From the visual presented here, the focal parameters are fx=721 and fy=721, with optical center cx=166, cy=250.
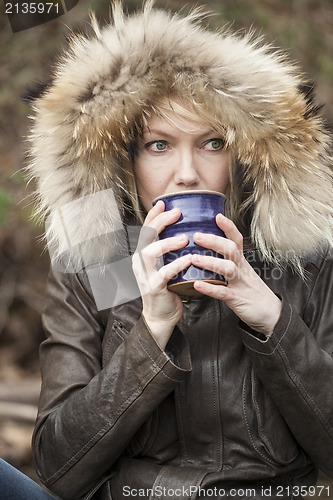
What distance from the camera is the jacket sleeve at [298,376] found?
1692mm

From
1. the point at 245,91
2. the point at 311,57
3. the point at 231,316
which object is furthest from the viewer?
the point at 311,57

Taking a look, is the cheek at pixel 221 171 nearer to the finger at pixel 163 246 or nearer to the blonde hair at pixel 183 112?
the blonde hair at pixel 183 112

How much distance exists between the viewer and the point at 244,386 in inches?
72.4

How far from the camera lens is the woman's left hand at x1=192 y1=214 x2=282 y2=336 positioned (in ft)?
5.06

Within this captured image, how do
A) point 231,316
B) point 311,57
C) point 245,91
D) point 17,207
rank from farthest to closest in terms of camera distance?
point 311,57 → point 17,207 → point 231,316 → point 245,91

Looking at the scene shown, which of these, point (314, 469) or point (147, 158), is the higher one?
point (147, 158)

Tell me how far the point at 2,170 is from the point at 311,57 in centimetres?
191

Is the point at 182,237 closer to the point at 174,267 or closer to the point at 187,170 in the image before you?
the point at 174,267

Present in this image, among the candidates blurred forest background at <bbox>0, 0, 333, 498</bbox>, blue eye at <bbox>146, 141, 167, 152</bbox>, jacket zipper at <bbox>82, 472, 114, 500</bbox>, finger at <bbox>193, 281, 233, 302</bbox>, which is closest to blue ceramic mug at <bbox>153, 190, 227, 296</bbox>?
finger at <bbox>193, 281, 233, 302</bbox>

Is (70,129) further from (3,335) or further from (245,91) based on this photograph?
(3,335)

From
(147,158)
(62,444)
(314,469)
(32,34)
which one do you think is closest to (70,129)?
(147,158)

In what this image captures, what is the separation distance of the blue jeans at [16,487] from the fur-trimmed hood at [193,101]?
0.58 metres

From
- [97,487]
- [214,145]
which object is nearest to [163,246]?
[214,145]

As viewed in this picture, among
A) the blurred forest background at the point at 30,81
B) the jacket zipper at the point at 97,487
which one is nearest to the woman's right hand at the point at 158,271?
the jacket zipper at the point at 97,487
